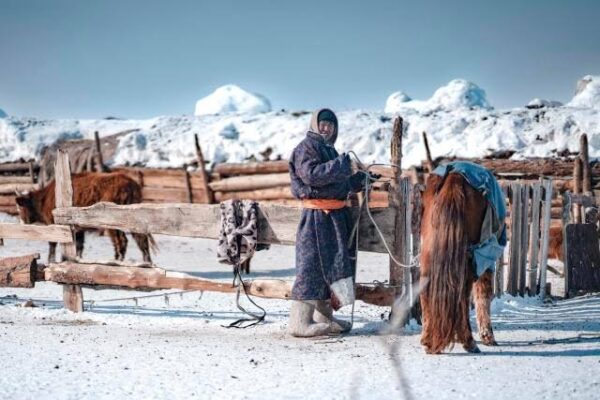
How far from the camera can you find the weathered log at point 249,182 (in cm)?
1553

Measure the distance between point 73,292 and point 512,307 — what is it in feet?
14.8

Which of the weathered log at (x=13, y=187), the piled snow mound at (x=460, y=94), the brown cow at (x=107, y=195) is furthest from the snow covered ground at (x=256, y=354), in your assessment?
the piled snow mound at (x=460, y=94)

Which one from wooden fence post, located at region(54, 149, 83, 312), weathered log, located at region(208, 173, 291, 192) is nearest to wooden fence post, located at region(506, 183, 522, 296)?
wooden fence post, located at region(54, 149, 83, 312)

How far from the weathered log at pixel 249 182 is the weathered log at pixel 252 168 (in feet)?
0.67

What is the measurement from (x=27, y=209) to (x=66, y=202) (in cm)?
551

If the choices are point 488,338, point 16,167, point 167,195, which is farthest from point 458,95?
point 488,338

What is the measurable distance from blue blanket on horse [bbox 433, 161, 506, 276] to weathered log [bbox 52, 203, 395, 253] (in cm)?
88

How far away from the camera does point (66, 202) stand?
634cm

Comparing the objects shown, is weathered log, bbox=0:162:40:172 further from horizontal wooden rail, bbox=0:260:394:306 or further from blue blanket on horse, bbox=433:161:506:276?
blue blanket on horse, bbox=433:161:506:276

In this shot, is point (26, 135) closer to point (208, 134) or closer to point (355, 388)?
point (208, 134)

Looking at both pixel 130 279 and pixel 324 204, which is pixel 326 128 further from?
pixel 130 279

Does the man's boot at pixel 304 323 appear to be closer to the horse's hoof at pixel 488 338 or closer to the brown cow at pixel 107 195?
the horse's hoof at pixel 488 338

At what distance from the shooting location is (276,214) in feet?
17.9

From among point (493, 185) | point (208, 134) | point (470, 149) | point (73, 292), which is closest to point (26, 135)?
point (208, 134)
